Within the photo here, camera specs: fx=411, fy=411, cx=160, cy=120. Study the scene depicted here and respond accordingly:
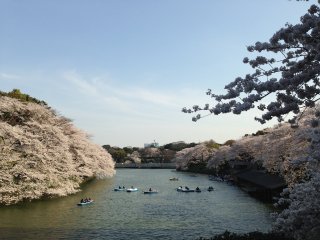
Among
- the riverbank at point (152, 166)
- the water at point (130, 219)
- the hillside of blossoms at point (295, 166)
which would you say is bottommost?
the water at point (130, 219)

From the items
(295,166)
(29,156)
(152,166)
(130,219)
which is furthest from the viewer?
(152,166)

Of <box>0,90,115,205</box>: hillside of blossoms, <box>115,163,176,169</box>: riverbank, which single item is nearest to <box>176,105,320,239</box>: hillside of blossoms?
<box>0,90,115,205</box>: hillside of blossoms

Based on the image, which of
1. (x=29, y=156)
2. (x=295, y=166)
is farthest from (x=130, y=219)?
(x=295, y=166)

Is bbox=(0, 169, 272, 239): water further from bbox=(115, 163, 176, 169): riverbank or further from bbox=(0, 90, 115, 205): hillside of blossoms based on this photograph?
bbox=(115, 163, 176, 169): riverbank

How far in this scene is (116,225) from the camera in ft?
87.5

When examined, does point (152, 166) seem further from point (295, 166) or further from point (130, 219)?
point (295, 166)

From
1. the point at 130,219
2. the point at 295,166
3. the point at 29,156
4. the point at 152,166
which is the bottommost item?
the point at 130,219

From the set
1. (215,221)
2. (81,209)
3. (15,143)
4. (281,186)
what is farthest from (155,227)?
(281,186)

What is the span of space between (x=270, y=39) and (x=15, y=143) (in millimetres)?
28344

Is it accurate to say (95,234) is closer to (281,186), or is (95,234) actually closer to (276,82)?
(276,82)

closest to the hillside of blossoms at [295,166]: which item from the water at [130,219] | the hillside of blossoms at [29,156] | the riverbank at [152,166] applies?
the water at [130,219]

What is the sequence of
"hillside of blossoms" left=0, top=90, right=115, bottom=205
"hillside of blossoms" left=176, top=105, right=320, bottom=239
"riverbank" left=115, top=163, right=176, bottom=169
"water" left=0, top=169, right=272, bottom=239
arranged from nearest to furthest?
"hillside of blossoms" left=176, top=105, right=320, bottom=239 < "water" left=0, top=169, right=272, bottom=239 < "hillside of blossoms" left=0, top=90, right=115, bottom=205 < "riverbank" left=115, top=163, right=176, bottom=169

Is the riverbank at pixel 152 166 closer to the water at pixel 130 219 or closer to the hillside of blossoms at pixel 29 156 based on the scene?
the water at pixel 130 219

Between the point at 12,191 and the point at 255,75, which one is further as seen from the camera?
the point at 12,191
